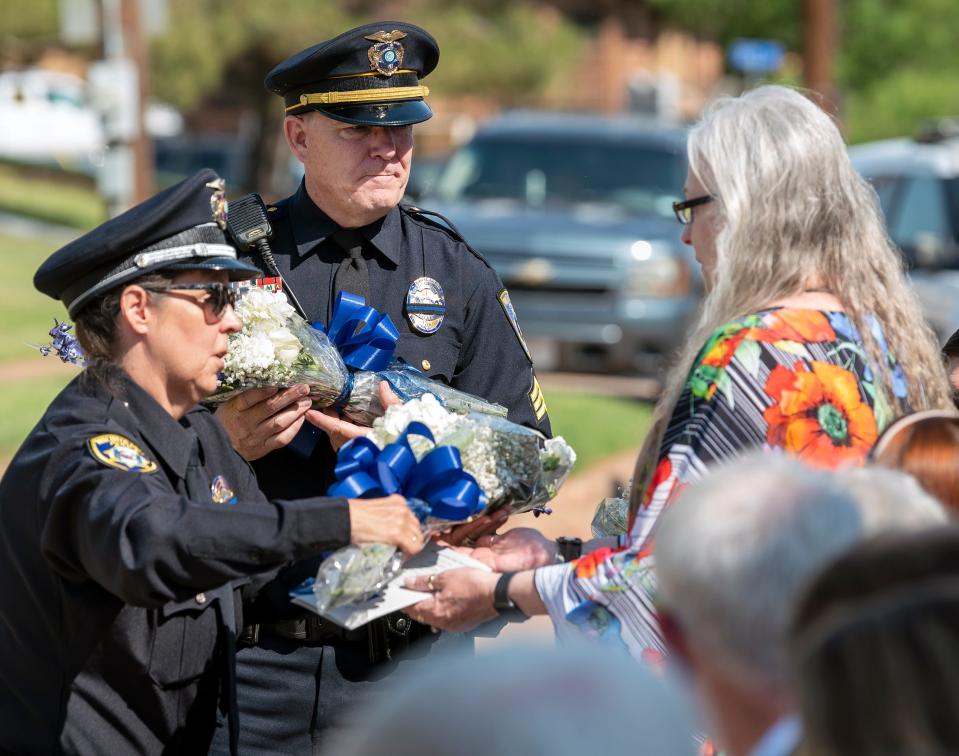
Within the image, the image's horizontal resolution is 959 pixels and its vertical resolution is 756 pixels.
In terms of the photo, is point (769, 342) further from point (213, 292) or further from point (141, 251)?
point (141, 251)

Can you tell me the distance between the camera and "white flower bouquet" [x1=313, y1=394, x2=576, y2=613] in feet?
9.45

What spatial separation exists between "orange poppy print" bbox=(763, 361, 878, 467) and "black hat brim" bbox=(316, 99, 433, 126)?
4.68 ft

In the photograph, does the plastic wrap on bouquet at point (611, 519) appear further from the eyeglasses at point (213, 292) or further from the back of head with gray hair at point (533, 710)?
the back of head with gray hair at point (533, 710)

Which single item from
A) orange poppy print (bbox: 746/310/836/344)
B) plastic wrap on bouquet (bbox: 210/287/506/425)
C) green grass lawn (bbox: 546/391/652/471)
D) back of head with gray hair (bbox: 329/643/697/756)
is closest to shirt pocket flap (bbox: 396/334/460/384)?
plastic wrap on bouquet (bbox: 210/287/506/425)

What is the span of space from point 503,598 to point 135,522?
0.79 metres

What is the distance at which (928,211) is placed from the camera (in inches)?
461

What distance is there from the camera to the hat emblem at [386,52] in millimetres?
3877

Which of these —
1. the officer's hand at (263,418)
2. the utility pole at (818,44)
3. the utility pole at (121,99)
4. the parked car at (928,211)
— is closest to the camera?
the officer's hand at (263,418)

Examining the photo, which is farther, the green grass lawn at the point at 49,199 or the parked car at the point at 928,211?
the green grass lawn at the point at 49,199

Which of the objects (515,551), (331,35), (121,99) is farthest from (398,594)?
(331,35)

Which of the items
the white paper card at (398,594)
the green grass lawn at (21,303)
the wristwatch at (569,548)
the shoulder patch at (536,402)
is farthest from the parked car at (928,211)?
the white paper card at (398,594)

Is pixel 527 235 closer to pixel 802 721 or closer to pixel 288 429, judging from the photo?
pixel 288 429

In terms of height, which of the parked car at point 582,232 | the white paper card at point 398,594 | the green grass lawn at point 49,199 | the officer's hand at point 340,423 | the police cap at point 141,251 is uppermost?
the police cap at point 141,251

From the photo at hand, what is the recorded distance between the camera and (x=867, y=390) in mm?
2791
